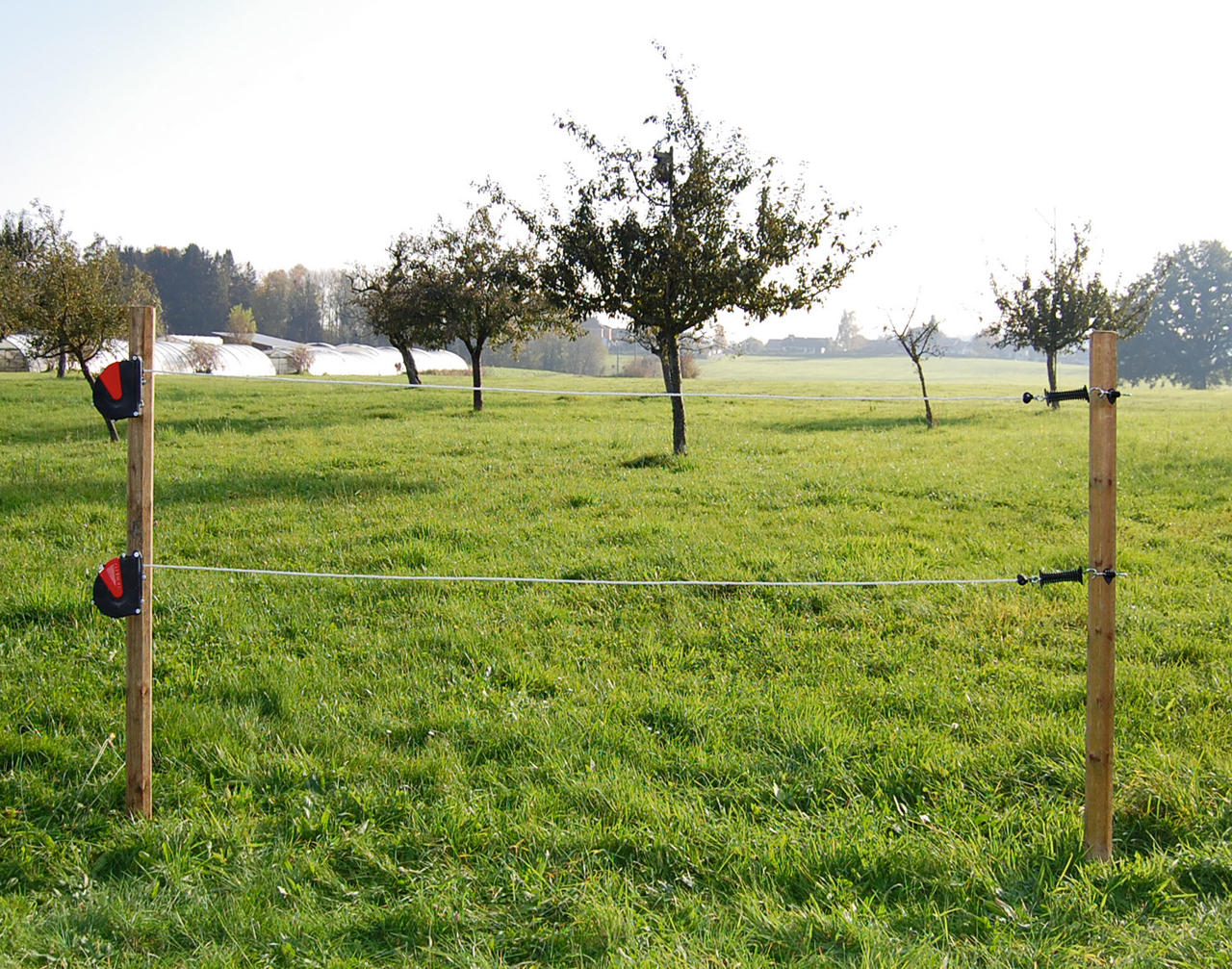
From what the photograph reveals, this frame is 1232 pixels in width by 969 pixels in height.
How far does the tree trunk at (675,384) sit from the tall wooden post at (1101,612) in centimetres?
1253

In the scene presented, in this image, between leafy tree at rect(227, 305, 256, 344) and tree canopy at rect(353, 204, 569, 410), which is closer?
tree canopy at rect(353, 204, 569, 410)

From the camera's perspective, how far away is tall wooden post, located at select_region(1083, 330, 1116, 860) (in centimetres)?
380

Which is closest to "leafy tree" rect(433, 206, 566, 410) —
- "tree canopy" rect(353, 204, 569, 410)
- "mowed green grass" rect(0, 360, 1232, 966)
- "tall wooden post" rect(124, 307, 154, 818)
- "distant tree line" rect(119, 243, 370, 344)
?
"tree canopy" rect(353, 204, 569, 410)

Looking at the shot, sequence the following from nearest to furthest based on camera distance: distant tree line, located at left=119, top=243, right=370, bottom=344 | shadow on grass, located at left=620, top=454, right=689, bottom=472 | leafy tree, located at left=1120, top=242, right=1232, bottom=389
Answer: shadow on grass, located at left=620, top=454, right=689, bottom=472 → leafy tree, located at left=1120, top=242, right=1232, bottom=389 → distant tree line, located at left=119, top=243, right=370, bottom=344

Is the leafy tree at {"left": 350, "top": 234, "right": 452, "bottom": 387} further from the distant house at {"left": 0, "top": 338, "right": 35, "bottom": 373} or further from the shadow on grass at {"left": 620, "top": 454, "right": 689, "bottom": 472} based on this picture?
the distant house at {"left": 0, "top": 338, "right": 35, "bottom": 373}

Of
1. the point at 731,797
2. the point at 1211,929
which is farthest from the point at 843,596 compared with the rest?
the point at 1211,929

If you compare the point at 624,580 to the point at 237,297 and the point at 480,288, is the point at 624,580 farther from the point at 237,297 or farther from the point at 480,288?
the point at 237,297

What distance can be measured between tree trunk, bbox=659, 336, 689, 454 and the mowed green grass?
6279 mm

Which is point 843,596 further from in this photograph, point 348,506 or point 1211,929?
point 348,506

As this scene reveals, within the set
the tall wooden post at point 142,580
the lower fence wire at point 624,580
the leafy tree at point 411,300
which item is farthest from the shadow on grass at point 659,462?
the leafy tree at point 411,300

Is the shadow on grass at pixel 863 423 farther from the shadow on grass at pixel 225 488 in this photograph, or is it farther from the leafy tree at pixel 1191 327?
the leafy tree at pixel 1191 327

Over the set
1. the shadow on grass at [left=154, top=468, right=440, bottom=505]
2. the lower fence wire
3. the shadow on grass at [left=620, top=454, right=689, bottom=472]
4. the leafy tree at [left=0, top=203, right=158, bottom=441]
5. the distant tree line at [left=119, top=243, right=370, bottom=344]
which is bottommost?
the lower fence wire

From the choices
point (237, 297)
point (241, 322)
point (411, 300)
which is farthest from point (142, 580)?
point (237, 297)

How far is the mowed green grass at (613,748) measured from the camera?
346cm
